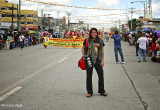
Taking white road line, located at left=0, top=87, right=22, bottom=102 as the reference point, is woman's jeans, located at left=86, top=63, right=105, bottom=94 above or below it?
above

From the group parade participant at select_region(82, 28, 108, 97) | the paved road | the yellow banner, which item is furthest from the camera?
the yellow banner

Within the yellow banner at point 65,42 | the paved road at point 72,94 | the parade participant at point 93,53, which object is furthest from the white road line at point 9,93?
the yellow banner at point 65,42

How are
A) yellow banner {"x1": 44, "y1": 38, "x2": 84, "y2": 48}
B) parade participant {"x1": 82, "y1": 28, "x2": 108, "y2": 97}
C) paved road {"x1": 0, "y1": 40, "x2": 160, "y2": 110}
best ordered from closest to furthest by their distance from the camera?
paved road {"x1": 0, "y1": 40, "x2": 160, "y2": 110}, parade participant {"x1": 82, "y1": 28, "x2": 108, "y2": 97}, yellow banner {"x1": 44, "y1": 38, "x2": 84, "y2": 48}

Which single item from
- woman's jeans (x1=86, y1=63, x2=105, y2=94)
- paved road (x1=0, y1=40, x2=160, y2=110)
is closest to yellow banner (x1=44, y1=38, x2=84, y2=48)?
paved road (x1=0, y1=40, x2=160, y2=110)

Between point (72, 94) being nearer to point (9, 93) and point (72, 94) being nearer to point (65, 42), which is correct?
point (9, 93)

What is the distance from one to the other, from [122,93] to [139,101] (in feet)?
2.76

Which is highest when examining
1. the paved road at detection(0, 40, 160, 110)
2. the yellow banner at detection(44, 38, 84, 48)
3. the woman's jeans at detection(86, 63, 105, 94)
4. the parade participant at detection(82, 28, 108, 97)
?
the yellow banner at detection(44, 38, 84, 48)

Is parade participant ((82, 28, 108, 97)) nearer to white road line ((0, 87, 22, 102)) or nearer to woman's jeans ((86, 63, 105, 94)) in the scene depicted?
woman's jeans ((86, 63, 105, 94))

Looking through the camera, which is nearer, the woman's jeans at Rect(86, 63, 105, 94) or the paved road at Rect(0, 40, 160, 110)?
the paved road at Rect(0, 40, 160, 110)

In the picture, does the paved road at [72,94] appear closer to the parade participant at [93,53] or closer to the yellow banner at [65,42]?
the parade participant at [93,53]

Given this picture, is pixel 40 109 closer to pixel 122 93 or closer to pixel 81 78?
pixel 122 93

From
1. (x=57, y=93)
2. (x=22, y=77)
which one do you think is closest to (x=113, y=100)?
(x=57, y=93)

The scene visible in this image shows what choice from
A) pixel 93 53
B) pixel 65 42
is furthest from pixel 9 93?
pixel 65 42

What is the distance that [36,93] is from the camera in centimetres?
647
